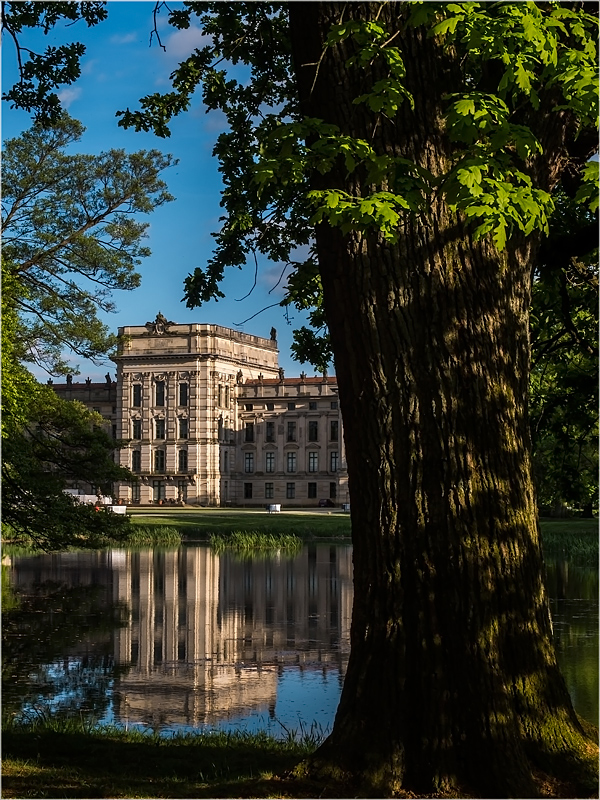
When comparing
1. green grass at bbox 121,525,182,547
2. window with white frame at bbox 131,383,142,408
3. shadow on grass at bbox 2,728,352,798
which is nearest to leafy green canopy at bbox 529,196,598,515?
shadow on grass at bbox 2,728,352,798

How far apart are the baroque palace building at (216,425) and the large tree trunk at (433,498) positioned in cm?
8490

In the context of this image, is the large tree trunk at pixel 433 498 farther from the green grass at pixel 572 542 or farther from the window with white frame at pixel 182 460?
the window with white frame at pixel 182 460

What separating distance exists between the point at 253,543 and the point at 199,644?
21.6m

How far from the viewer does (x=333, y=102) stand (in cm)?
612

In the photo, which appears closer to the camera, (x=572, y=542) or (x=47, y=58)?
(x=47, y=58)

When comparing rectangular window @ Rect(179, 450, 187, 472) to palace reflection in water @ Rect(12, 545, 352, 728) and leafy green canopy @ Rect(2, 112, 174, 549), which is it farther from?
leafy green canopy @ Rect(2, 112, 174, 549)

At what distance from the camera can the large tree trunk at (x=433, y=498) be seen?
575cm

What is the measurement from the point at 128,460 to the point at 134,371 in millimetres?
8022

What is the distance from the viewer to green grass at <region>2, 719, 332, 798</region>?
6.14 metres

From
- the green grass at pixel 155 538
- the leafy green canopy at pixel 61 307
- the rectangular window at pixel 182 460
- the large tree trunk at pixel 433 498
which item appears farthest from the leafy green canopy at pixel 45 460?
the rectangular window at pixel 182 460

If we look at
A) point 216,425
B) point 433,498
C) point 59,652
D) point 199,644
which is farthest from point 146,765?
point 216,425

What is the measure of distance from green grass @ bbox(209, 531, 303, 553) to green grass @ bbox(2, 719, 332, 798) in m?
27.8

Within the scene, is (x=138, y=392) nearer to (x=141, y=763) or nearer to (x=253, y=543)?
(x=253, y=543)

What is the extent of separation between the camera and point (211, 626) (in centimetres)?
1898
